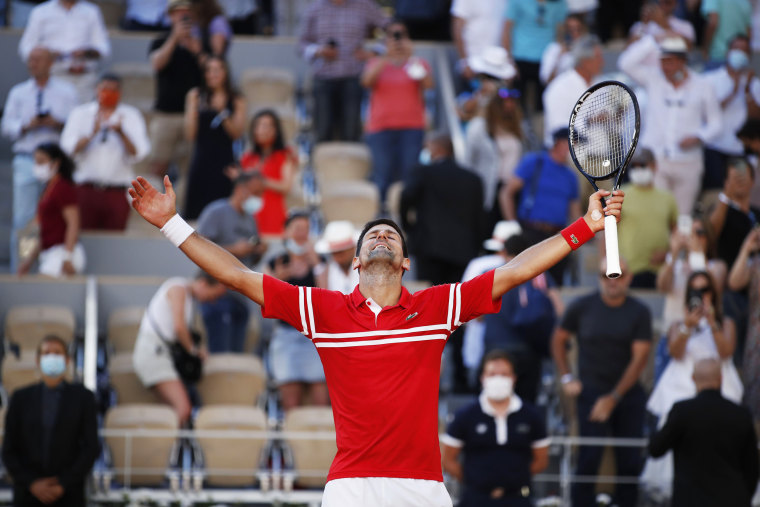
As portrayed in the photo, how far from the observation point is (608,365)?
10734 mm

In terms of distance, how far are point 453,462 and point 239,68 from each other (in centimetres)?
774

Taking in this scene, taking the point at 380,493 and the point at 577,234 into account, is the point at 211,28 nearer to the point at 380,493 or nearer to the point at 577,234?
the point at 577,234

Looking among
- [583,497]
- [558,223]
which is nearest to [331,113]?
[558,223]

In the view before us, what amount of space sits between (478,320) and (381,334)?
524cm

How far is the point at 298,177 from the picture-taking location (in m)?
14.4

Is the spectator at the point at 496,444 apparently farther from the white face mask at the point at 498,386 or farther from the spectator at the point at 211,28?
the spectator at the point at 211,28

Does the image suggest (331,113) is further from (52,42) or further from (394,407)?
(394,407)

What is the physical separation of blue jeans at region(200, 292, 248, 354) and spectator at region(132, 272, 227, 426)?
1.29 feet

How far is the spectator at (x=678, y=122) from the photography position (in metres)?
13.8

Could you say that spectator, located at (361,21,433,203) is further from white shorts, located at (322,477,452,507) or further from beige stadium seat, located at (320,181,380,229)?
white shorts, located at (322,477,452,507)

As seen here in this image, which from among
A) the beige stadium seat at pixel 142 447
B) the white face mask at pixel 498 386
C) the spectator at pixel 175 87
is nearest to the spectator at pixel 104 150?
the spectator at pixel 175 87

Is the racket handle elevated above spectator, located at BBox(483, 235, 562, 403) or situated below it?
above


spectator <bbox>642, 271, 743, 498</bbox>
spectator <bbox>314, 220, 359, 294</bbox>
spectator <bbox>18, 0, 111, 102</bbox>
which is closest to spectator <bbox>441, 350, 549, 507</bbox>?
spectator <bbox>642, 271, 743, 498</bbox>

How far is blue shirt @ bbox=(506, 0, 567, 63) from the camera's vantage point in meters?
15.0
